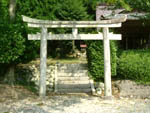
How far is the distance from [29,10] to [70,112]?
8494 mm

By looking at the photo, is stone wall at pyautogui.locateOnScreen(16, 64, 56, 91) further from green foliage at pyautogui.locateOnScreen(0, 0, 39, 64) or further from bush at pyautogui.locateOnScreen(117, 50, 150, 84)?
bush at pyautogui.locateOnScreen(117, 50, 150, 84)

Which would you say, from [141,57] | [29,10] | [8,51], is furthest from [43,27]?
[29,10]

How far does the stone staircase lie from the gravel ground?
1340 mm

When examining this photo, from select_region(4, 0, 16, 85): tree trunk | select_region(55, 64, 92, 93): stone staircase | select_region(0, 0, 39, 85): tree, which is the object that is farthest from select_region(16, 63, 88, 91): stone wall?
select_region(0, 0, 39, 85): tree

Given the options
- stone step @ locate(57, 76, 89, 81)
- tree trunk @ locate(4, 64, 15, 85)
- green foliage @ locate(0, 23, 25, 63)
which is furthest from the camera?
stone step @ locate(57, 76, 89, 81)

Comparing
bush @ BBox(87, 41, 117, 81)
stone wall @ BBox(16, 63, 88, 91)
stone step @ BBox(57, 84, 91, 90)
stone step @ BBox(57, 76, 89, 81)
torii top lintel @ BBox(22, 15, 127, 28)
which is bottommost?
stone step @ BBox(57, 84, 91, 90)

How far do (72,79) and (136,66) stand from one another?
337 centimetres

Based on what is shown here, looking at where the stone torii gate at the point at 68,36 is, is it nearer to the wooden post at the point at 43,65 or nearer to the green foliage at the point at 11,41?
the wooden post at the point at 43,65

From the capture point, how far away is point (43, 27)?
701 centimetres

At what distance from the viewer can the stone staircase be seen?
835 centimetres

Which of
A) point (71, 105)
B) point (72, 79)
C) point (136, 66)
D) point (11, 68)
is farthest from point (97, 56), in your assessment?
point (11, 68)

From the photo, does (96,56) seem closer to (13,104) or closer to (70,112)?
(70,112)

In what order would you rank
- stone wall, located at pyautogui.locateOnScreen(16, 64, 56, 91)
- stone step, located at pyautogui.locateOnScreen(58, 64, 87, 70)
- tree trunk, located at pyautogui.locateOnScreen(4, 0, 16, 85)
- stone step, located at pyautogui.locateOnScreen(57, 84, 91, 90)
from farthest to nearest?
stone step, located at pyautogui.locateOnScreen(58, 64, 87, 70)
stone wall, located at pyautogui.locateOnScreen(16, 64, 56, 91)
stone step, located at pyautogui.locateOnScreen(57, 84, 91, 90)
tree trunk, located at pyautogui.locateOnScreen(4, 0, 16, 85)

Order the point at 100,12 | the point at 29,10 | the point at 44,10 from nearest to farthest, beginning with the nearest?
the point at 29,10 < the point at 44,10 < the point at 100,12
